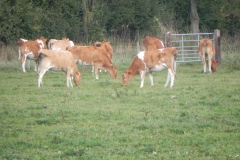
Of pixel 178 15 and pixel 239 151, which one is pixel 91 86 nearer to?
pixel 239 151

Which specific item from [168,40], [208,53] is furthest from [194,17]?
[208,53]

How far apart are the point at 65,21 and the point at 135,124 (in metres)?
30.1

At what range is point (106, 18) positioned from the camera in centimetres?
4466

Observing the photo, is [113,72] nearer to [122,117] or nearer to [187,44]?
[187,44]

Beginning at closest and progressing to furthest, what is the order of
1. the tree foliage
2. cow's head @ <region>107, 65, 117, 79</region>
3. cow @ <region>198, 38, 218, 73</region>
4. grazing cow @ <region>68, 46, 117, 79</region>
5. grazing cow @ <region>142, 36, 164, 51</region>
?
cow's head @ <region>107, 65, 117, 79</region> < grazing cow @ <region>68, 46, 117, 79</region> < cow @ <region>198, 38, 218, 73</region> < grazing cow @ <region>142, 36, 164, 51</region> < the tree foliage

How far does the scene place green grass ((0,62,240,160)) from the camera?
9812 mm

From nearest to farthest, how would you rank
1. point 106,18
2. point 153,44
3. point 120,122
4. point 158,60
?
point 120,122, point 158,60, point 153,44, point 106,18

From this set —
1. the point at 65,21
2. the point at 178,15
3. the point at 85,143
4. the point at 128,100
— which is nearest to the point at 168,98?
the point at 128,100

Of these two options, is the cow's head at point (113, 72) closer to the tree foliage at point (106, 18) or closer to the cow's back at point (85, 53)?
the cow's back at point (85, 53)

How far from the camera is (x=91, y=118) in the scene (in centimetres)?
1283

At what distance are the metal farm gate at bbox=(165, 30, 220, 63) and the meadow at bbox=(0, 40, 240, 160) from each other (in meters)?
9.54

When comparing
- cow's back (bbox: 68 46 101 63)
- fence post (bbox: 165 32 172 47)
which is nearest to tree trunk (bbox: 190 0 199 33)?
fence post (bbox: 165 32 172 47)

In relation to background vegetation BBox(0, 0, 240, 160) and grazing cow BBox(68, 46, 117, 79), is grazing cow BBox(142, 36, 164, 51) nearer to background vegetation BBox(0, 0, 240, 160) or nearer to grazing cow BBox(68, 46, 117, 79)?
background vegetation BBox(0, 0, 240, 160)

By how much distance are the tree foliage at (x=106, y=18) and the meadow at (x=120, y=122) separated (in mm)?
15365
